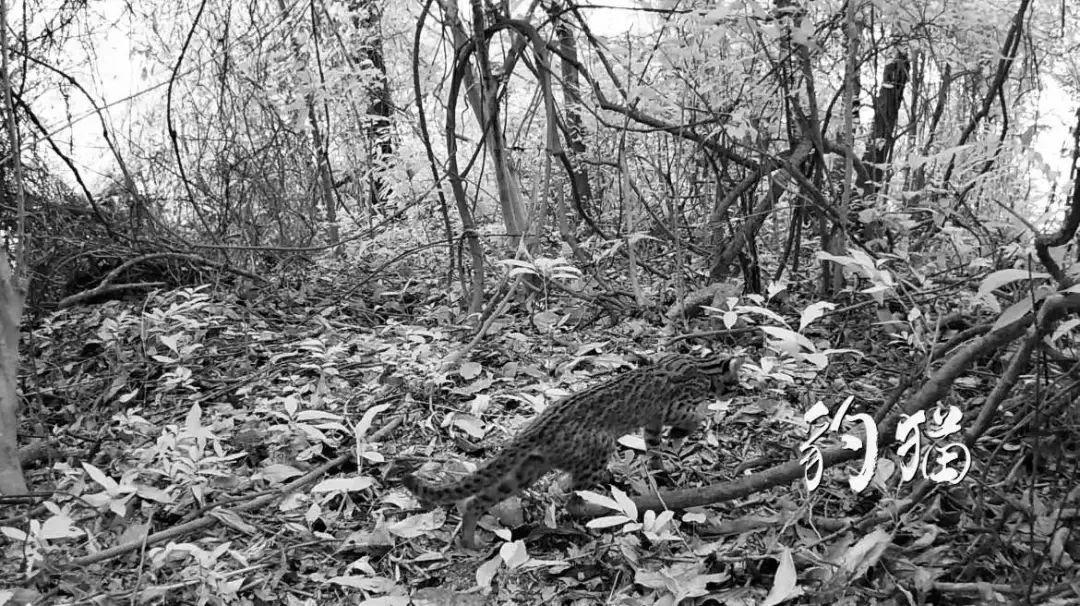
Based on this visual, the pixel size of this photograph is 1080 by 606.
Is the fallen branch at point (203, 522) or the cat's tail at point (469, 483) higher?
the cat's tail at point (469, 483)

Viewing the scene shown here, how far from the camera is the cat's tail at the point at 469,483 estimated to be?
9.70 feet

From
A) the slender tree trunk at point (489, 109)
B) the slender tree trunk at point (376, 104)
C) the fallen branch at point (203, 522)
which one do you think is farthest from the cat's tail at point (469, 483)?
the slender tree trunk at point (376, 104)

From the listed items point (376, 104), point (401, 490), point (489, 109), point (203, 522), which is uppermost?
point (376, 104)

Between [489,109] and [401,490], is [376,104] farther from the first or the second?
[401,490]

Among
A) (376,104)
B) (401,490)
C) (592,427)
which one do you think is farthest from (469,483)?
(376,104)

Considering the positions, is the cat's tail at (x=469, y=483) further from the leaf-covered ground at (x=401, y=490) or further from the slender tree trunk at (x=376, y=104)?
the slender tree trunk at (x=376, y=104)

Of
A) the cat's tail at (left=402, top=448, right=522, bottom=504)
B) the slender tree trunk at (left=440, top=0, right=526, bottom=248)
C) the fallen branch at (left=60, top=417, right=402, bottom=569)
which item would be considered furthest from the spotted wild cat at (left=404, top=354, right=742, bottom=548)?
the slender tree trunk at (left=440, top=0, right=526, bottom=248)

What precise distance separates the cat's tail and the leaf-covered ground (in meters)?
0.27

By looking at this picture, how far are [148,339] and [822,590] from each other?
4.65 meters

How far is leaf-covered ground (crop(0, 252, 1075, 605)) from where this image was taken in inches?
114

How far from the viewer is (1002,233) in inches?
198

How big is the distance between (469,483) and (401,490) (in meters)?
0.72

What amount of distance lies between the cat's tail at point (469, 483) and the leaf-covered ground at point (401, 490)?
269mm

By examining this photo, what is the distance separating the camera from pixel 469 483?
300cm
